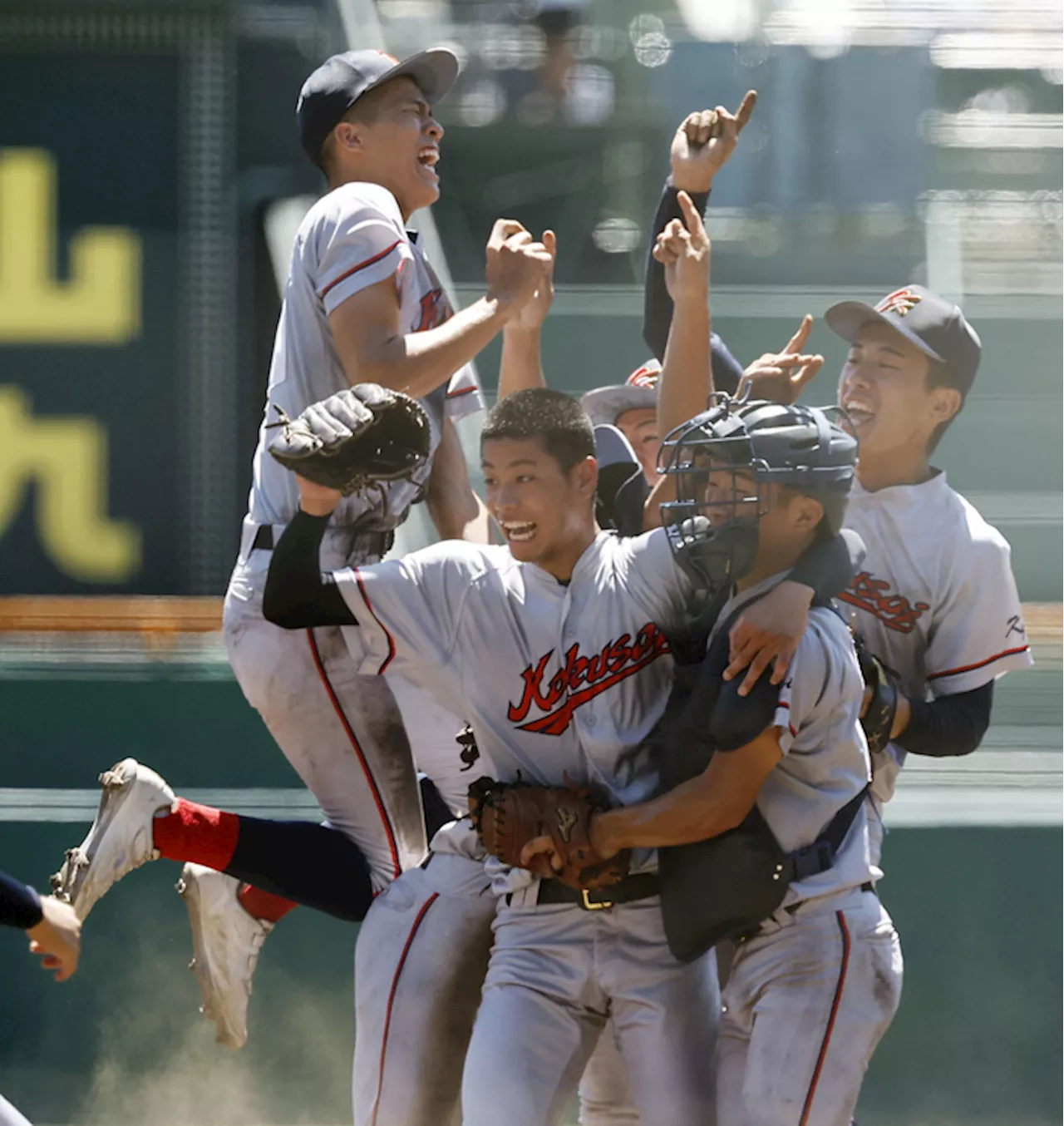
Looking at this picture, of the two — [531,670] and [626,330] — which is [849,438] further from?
[626,330]

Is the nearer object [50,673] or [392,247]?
[392,247]

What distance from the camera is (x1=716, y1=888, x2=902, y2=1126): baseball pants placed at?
2.56 meters

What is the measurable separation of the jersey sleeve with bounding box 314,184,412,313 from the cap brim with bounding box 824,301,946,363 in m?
0.80

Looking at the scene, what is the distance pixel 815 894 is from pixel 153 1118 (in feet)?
7.77

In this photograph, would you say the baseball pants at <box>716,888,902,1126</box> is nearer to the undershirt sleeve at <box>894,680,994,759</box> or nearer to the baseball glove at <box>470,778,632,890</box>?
the baseball glove at <box>470,778,632,890</box>

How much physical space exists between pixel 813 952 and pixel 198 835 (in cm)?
106

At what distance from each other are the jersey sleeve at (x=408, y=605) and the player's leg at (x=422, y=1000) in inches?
15.0

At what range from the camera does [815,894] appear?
2.64 metres

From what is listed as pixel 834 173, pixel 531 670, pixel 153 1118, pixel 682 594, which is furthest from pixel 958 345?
pixel 153 1118

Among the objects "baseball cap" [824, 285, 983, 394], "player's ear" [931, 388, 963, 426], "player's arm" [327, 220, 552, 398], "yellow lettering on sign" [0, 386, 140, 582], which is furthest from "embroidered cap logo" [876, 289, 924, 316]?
"yellow lettering on sign" [0, 386, 140, 582]

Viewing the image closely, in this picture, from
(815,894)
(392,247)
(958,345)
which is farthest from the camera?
(958,345)

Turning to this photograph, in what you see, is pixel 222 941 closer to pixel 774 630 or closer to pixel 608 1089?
pixel 608 1089

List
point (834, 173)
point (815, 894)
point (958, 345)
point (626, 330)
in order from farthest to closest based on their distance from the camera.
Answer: point (834, 173), point (626, 330), point (958, 345), point (815, 894)

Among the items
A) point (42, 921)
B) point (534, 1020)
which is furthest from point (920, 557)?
point (42, 921)
